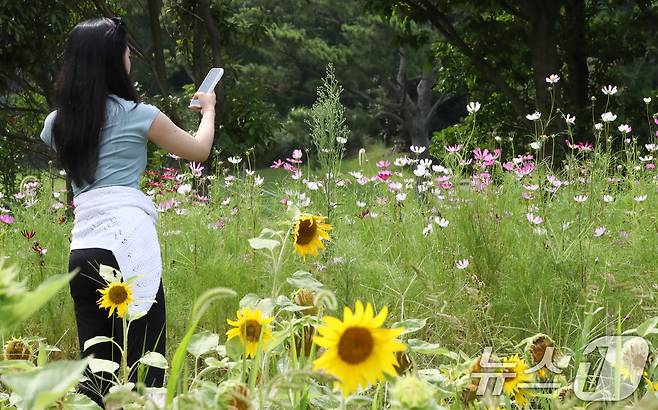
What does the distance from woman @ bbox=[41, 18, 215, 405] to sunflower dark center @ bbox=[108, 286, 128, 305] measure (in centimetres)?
77

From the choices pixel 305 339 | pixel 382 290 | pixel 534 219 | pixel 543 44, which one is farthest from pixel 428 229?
pixel 543 44

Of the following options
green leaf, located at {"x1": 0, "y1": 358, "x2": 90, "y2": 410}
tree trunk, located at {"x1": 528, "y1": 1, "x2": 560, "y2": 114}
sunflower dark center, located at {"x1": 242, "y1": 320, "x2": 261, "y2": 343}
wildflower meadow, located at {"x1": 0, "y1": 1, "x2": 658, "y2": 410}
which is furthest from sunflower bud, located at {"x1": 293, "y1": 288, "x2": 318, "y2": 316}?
tree trunk, located at {"x1": 528, "y1": 1, "x2": 560, "y2": 114}

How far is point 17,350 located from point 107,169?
0.92 m

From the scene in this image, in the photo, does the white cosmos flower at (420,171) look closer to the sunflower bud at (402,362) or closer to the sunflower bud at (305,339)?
the sunflower bud at (305,339)

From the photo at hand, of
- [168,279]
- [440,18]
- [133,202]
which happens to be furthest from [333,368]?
[440,18]

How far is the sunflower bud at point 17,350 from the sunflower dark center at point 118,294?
0.18 metres

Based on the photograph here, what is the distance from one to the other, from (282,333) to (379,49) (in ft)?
71.3

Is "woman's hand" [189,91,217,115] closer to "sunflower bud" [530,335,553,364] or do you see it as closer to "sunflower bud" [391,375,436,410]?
"sunflower bud" [530,335,553,364]

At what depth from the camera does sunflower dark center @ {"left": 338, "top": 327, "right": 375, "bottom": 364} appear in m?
0.88

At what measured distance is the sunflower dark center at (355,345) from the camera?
88 centimetres

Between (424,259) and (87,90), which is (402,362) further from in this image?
(424,259)

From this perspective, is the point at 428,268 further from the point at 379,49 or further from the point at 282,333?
the point at 379,49

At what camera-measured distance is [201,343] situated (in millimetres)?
1242

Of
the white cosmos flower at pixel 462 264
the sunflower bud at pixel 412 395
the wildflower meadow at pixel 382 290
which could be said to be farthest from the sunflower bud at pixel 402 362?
the white cosmos flower at pixel 462 264
